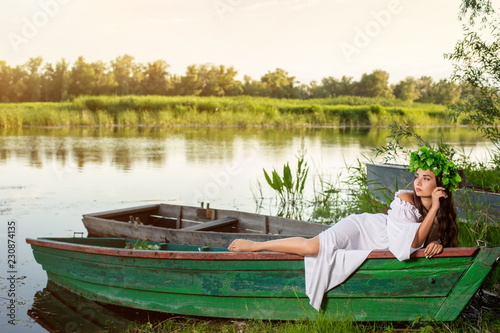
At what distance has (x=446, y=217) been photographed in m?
3.60

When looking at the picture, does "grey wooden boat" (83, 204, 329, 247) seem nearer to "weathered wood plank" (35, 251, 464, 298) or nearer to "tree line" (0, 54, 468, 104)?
"weathered wood plank" (35, 251, 464, 298)

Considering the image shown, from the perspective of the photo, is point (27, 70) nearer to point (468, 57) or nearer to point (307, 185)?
point (307, 185)

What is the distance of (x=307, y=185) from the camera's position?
38.2 ft

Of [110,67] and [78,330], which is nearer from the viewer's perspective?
[78,330]

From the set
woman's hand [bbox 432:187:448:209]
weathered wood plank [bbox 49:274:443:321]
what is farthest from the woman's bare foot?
woman's hand [bbox 432:187:448:209]

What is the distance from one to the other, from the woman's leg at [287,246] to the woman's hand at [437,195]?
35.0 inches

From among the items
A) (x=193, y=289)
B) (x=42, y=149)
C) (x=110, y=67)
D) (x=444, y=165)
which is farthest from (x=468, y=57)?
(x=110, y=67)

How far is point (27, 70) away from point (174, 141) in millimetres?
44322

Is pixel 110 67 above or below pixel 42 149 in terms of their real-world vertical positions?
above

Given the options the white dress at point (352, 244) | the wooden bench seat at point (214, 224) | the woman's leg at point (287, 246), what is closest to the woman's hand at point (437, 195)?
the white dress at point (352, 244)

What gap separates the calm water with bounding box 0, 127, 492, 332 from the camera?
7.18 metres

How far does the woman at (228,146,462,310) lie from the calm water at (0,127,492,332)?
2.50 metres

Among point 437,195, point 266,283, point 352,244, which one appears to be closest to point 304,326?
point 266,283

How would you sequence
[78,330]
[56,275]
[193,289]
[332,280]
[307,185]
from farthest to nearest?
[307,185]
[56,275]
[78,330]
[193,289]
[332,280]
